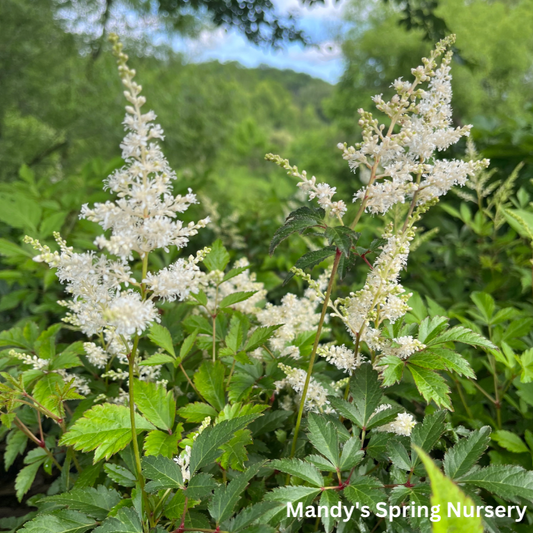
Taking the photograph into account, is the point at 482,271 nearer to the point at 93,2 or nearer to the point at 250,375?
the point at 250,375

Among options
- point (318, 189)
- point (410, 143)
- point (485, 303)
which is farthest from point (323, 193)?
point (485, 303)

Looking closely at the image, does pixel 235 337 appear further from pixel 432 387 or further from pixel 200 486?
pixel 432 387

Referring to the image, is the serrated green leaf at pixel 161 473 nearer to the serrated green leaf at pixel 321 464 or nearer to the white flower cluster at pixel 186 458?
the white flower cluster at pixel 186 458

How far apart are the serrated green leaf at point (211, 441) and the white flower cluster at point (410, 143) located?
67 cm

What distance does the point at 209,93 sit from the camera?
53.7 ft

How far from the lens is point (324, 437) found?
103 centimetres

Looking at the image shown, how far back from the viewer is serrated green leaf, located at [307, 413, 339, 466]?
1.00m

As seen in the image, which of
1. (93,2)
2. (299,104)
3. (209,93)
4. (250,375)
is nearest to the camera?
(250,375)

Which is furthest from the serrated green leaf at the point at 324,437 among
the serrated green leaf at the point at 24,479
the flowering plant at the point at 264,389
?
the serrated green leaf at the point at 24,479

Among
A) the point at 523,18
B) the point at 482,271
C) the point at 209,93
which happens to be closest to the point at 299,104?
the point at 523,18

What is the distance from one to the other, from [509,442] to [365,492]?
0.74 meters

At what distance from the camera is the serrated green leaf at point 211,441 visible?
95cm

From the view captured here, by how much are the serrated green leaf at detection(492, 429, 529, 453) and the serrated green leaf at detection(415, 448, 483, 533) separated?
867 millimetres

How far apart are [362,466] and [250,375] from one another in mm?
458
